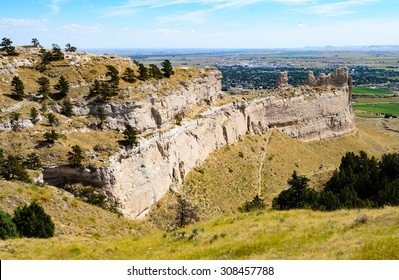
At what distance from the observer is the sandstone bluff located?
41.2 meters

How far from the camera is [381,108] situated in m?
170

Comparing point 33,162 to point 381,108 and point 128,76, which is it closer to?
point 128,76

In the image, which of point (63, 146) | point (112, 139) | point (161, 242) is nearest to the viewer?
point (161, 242)

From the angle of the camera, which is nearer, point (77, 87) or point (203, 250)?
point (203, 250)

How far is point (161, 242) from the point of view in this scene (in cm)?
2112

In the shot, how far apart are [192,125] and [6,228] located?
128 ft

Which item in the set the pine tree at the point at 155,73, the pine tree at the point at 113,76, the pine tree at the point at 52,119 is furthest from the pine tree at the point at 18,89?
the pine tree at the point at 155,73

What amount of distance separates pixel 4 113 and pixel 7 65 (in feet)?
41.4

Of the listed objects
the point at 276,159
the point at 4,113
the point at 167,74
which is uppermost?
the point at 167,74

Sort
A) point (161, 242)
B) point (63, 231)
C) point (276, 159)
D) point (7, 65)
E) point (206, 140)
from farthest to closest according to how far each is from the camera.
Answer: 1. point (276, 159)
2. point (206, 140)
3. point (7, 65)
4. point (63, 231)
5. point (161, 242)

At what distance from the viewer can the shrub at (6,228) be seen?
21.0 meters

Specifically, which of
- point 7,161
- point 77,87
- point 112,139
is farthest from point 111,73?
point 7,161

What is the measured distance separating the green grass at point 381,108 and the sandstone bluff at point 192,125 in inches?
3118

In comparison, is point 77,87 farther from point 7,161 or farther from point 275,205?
point 275,205
